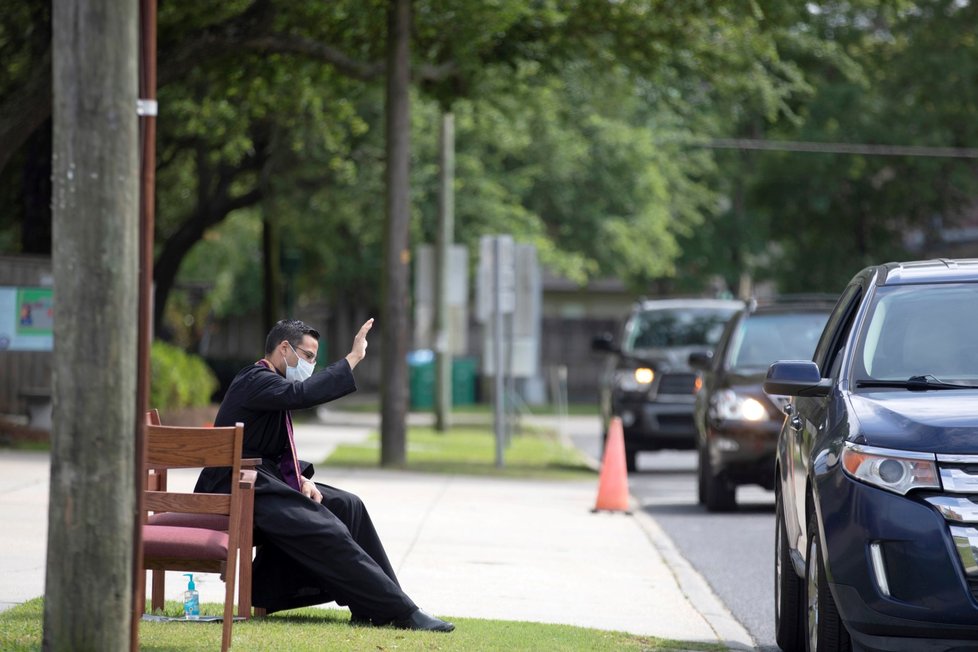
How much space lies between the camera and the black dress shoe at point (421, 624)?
25.9ft

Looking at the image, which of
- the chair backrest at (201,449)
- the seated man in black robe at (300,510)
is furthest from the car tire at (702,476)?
the chair backrest at (201,449)

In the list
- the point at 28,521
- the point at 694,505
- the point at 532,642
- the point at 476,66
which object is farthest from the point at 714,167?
the point at 532,642

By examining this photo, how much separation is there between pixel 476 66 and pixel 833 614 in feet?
49.8

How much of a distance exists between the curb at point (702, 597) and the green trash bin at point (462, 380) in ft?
102

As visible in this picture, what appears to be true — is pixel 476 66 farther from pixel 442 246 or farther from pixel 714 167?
pixel 714 167

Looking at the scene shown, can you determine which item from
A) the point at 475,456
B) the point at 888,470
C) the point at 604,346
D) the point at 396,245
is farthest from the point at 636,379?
the point at 888,470

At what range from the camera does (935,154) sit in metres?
37.7

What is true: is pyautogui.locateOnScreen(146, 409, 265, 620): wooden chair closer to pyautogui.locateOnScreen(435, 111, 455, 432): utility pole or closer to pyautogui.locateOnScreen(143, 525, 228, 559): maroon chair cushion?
pyautogui.locateOnScreen(143, 525, 228, 559): maroon chair cushion

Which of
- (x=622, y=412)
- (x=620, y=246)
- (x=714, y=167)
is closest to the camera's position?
(x=622, y=412)

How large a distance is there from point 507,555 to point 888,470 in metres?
5.87

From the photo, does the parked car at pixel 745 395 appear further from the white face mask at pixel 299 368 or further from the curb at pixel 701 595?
the white face mask at pixel 299 368

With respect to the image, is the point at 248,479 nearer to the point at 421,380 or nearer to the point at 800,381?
the point at 800,381

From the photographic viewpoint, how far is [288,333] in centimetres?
808

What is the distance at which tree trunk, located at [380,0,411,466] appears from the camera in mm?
20156
